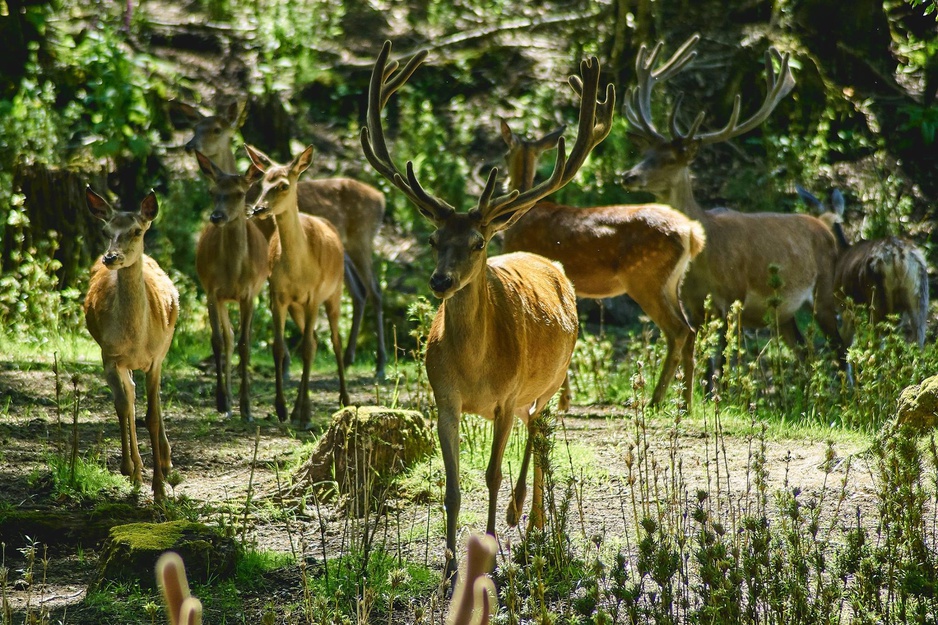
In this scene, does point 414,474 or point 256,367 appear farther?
point 256,367

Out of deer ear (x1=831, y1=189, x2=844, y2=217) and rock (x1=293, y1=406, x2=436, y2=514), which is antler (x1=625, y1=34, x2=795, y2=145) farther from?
rock (x1=293, y1=406, x2=436, y2=514)

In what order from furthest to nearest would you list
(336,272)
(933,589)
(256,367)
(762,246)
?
(256,367)
(762,246)
(336,272)
(933,589)

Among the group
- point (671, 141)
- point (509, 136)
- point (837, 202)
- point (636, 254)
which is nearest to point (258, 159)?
point (509, 136)

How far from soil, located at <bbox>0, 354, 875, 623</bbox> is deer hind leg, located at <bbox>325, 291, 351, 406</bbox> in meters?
0.19

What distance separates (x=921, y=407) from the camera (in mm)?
5926

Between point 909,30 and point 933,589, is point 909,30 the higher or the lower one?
the higher one

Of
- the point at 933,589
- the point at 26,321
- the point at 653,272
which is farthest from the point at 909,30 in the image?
the point at 933,589

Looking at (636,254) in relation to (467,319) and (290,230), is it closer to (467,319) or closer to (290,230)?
(290,230)

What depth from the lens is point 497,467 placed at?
16.8 feet

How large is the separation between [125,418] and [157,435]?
0.20 metres

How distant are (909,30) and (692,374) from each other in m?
7.98

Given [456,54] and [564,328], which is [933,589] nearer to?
[564,328]

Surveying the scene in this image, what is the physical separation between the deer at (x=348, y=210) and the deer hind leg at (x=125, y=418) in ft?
13.8

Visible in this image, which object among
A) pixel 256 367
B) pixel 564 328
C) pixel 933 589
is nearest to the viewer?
pixel 933 589
